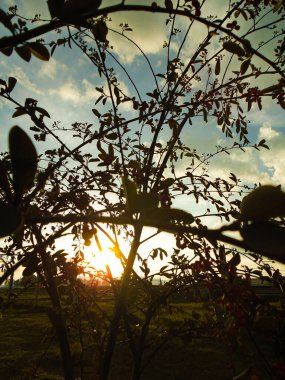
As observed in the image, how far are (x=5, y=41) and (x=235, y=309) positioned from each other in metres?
2.52

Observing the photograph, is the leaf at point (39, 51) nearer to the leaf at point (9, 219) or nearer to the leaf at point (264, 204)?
the leaf at point (9, 219)

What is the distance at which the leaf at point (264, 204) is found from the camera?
334 mm

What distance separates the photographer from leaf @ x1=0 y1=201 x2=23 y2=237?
368 mm

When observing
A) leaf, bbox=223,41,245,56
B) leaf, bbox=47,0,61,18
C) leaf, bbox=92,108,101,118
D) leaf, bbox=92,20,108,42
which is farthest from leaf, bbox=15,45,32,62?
leaf, bbox=92,108,101,118

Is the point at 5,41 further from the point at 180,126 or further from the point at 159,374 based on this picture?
the point at 159,374

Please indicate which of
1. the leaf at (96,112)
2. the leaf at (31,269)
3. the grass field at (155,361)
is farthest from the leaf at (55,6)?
the grass field at (155,361)

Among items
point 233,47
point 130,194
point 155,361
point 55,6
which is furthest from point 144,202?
point 155,361

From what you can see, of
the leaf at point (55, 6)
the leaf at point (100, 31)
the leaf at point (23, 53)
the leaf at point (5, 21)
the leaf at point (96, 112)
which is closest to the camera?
the leaf at point (55, 6)

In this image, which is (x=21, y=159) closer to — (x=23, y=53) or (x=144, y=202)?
(x=144, y=202)

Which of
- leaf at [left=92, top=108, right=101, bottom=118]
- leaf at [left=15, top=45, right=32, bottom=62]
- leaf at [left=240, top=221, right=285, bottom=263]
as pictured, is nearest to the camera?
leaf at [left=240, top=221, right=285, bottom=263]

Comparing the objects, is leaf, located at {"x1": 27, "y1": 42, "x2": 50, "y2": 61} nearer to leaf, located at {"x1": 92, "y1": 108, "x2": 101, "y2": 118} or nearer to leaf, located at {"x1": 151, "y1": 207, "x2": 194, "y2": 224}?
leaf, located at {"x1": 151, "y1": 207, "x2": 194, "y2": 224}

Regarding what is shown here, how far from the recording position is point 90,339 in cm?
380

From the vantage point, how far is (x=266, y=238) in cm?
31

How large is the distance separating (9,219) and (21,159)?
8 cm
